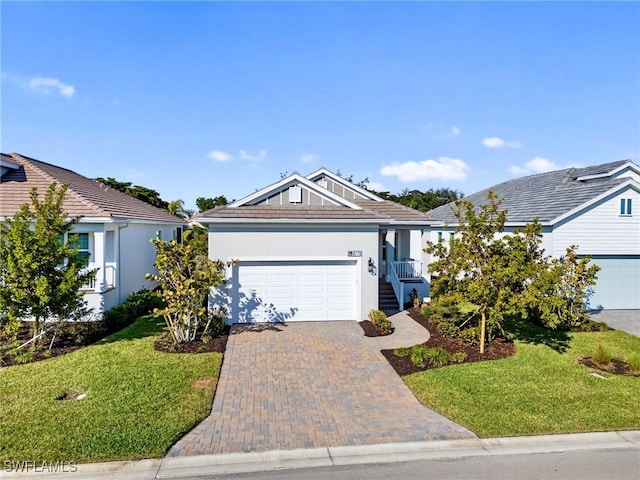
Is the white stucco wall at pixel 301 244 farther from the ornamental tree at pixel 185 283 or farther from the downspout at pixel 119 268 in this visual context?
the downspout at pixel 119 268

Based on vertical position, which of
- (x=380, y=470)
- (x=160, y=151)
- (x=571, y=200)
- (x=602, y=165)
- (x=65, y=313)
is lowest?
(x=380, y=470)

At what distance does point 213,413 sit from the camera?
7770 millimetres

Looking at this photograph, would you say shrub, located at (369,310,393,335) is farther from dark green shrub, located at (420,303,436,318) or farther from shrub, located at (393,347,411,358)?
dark green shrub, located at (420,303,436,318)

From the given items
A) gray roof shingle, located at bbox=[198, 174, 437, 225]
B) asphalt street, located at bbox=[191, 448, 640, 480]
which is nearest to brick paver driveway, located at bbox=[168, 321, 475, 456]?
asphalt street, located at bbox=[191, 448, 640, 480]

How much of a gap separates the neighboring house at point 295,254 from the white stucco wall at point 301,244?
34 mm

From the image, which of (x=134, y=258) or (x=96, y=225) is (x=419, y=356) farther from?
(x=134, y=258)

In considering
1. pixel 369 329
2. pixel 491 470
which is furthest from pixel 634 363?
pixel 369 329

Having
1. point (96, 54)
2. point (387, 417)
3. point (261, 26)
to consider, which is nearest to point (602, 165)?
point (261, 26)

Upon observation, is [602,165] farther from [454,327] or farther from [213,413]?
[213,413]

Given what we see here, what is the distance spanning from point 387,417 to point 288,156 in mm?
28220

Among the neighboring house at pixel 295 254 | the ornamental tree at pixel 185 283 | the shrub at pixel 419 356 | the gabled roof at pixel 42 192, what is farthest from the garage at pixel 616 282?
the gabled roof at pixel 42 192

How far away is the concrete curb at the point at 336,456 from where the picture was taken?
5793mm

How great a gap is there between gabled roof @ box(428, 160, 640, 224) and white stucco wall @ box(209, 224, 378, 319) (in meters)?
3.88

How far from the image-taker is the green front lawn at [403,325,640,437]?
7.41 meters
